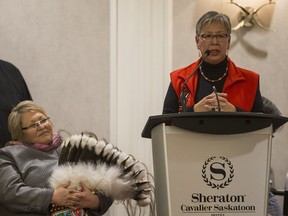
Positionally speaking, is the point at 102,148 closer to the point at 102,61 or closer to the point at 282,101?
the point at 102,61

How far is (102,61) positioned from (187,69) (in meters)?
1.25

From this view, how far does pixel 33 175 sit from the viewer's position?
2.16 meters

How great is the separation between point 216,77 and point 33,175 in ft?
2.89

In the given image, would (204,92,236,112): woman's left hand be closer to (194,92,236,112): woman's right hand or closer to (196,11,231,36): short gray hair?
(194,92,236,112): woman's right hand

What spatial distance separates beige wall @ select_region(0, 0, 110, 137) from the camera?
9.53ft

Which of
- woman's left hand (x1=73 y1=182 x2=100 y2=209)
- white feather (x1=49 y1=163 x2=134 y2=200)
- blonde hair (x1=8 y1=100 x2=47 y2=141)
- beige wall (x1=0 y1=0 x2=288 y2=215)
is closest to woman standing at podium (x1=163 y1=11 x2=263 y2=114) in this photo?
white feather (x1=49 y1=163 x2=134 y2=200)

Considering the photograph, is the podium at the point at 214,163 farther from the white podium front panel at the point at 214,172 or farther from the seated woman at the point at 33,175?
the seated woman at the point at 33,175

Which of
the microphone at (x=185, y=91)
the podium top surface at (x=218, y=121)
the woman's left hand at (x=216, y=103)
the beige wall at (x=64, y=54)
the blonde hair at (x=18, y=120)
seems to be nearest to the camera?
the podium top surface at (x=218, y=121)

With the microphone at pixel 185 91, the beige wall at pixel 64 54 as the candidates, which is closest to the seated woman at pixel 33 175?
the microphone at pixel 185 91

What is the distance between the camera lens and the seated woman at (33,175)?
6.57ft

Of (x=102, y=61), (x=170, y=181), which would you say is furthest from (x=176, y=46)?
(x=170, y=181)

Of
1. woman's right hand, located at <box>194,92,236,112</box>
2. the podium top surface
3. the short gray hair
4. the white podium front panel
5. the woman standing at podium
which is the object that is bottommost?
the white podium front panel

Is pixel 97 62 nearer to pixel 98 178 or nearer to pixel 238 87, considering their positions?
pixel 98 178

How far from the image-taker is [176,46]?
3.17 metres
